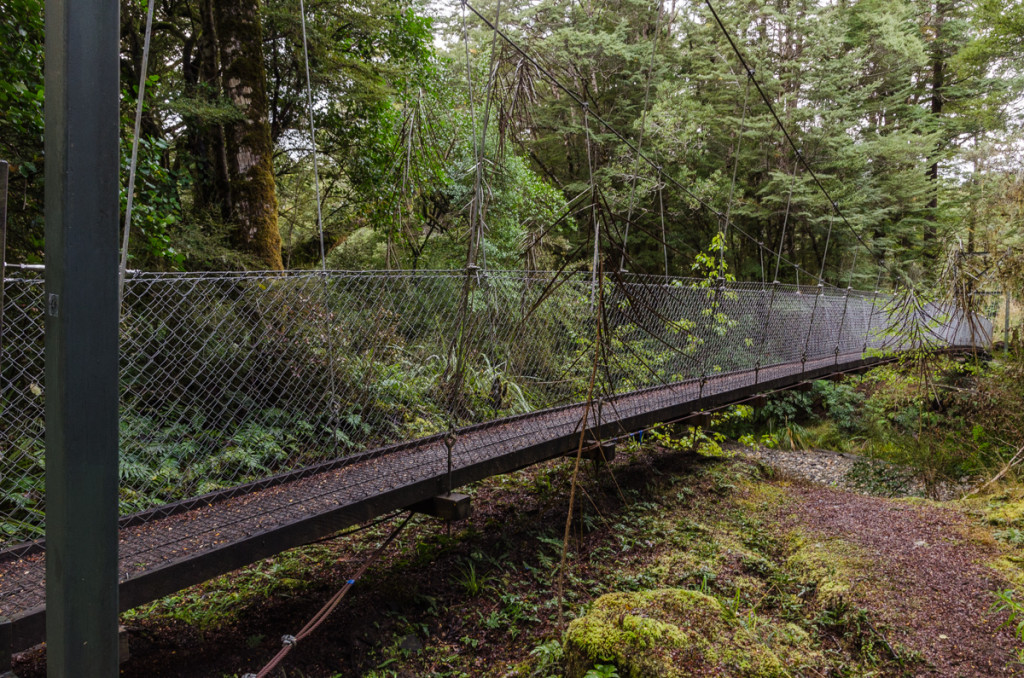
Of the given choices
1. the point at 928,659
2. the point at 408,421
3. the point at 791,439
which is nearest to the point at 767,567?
the point at 928,659

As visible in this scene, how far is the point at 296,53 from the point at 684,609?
5443 mm

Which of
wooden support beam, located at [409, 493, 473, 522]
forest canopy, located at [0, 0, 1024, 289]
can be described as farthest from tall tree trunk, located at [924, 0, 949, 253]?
wooden support beam, located at [409, 493, 473, 522]

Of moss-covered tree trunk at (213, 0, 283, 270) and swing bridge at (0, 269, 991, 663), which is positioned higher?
moss-covered tree trunk at (213, 0, 283, 270)

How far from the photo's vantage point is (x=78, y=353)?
0.64m

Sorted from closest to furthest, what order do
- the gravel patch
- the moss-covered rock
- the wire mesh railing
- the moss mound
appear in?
the moss mound
the wire mesh railing
the moss-covered rock
the gravel patch

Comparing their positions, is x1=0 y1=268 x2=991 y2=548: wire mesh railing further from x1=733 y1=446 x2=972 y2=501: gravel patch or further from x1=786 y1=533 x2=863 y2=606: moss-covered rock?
x1=733 y1=446 x2=972 y2=501: gravel patch

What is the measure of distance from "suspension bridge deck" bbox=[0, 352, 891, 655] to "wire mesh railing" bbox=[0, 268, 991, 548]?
3.9 inches

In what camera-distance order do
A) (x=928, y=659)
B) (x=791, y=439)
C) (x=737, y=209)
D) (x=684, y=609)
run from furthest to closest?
(x=737, y=209) < (x=791, y=439) < (x=928, y=659) < (x=684, y=609)

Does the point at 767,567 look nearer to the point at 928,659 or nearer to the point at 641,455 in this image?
the point at 928,659

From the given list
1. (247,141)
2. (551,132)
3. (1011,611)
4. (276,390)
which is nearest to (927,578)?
(1011,611)

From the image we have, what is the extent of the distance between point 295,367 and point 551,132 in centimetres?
889

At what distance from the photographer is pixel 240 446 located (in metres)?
2.60

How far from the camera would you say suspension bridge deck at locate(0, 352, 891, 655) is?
1549 mm

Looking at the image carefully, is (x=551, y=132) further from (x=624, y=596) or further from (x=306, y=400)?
(x=624, y=596)
